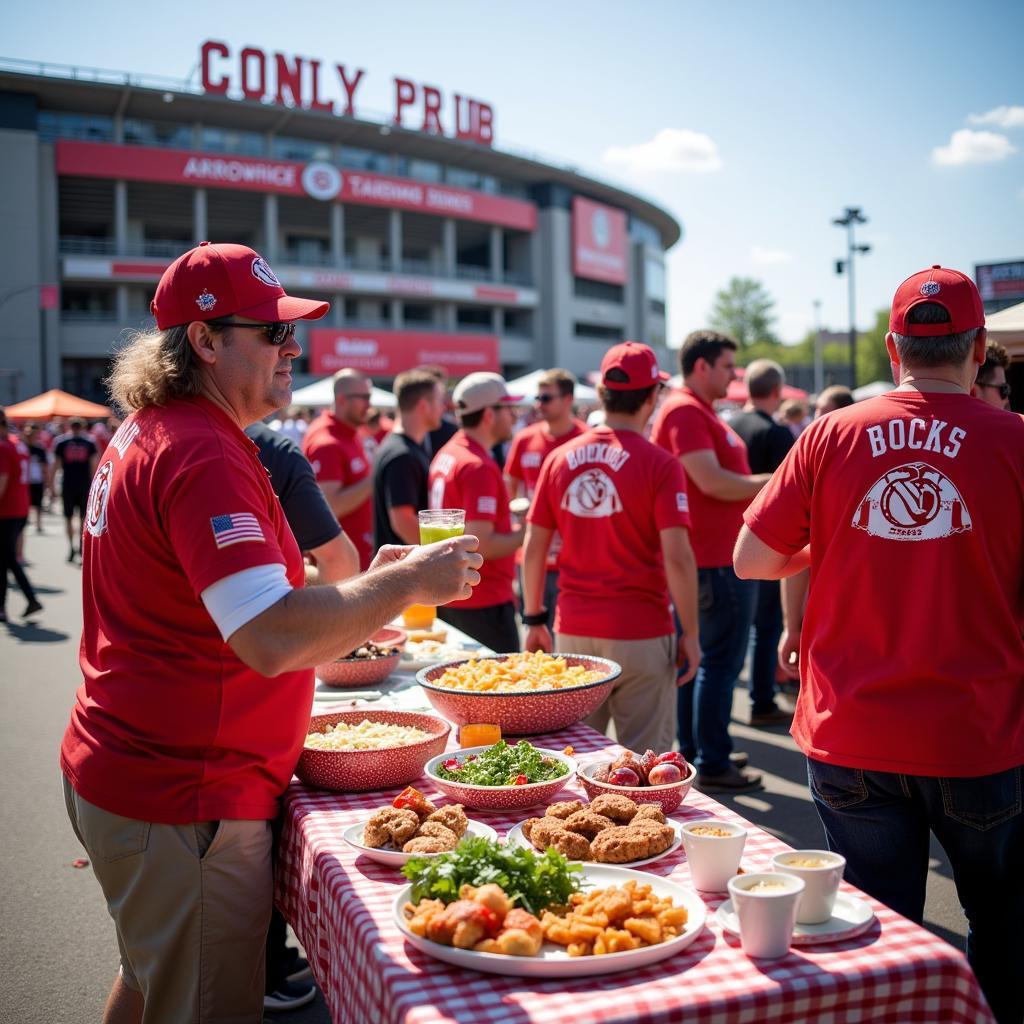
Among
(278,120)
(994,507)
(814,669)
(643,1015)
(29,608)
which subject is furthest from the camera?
(278,120)

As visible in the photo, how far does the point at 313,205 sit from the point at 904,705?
45131mm

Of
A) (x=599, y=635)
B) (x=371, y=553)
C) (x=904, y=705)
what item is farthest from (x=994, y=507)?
(x=371, y=553)

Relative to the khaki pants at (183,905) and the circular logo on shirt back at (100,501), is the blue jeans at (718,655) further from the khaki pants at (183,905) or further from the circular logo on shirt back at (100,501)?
the circular logo on shirt back at (100,501)

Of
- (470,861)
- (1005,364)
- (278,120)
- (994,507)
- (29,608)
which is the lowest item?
(29,608)

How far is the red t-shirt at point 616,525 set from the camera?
13.6ft

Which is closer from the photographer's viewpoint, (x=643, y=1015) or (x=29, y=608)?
(x=643, y=1015)

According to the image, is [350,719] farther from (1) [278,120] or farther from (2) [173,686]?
(1) [278,120]

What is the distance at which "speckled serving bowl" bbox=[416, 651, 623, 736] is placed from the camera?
2859mm

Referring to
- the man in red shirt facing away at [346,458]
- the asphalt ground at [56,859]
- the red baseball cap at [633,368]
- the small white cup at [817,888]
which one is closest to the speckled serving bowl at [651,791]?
the small white cup at [817,888]

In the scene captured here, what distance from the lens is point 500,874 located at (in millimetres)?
1740

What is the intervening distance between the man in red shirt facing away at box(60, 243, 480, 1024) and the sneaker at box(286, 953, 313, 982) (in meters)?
1.51

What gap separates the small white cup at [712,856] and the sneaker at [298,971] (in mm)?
2296

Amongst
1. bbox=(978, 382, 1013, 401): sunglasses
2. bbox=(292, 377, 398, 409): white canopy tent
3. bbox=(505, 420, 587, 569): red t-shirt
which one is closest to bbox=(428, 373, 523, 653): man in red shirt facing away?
bbox=(505, 420, 587, 569): red t-shirt

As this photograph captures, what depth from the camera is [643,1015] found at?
1.48m
